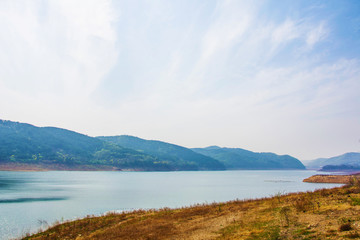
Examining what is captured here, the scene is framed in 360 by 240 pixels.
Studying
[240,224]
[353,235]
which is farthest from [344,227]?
[240,224]

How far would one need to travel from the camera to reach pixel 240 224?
1828 cm

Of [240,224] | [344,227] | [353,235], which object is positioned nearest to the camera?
[353,235]

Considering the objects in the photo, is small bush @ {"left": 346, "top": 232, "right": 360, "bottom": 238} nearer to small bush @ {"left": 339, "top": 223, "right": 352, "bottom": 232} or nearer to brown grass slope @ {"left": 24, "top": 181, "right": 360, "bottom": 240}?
brown grass slope @ {"left": 24, "top": 181, "right": 360, "bottom": 240}

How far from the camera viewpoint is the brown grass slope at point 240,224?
1450cm

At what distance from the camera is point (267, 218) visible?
62.1ft

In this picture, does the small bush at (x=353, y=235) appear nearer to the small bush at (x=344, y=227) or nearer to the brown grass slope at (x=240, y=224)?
the brown grass slope at (x=240, y=224)

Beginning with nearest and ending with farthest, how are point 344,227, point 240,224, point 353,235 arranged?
point 353,235, point 344,227, point 240,224

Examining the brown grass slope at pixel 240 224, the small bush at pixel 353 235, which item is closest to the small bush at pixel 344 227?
the brown grass slope at pixel 240 224

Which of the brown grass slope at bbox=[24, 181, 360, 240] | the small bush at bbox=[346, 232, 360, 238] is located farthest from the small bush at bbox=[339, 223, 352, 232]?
the small bush at bbox=[346, 232, 360, 238]

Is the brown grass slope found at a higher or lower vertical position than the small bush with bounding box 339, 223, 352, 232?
lower

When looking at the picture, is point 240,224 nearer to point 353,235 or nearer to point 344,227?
point 344,227

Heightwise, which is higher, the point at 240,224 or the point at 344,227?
the point at 344,227

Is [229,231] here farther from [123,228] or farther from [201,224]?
[123,228]

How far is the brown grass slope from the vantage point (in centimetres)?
1450
